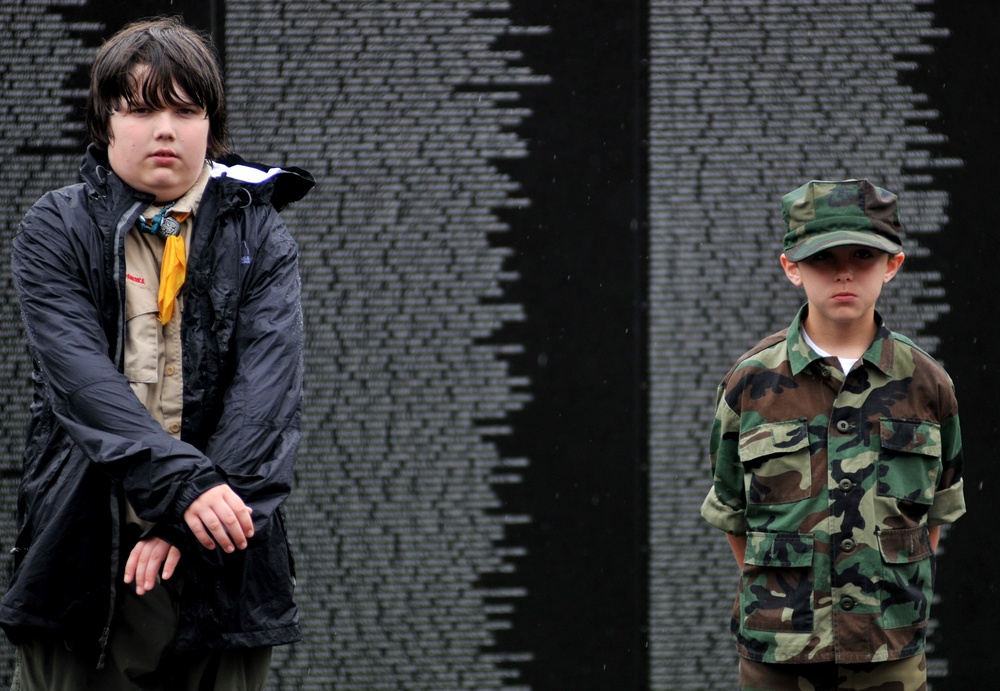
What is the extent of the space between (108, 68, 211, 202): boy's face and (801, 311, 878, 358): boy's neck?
144 centimetres

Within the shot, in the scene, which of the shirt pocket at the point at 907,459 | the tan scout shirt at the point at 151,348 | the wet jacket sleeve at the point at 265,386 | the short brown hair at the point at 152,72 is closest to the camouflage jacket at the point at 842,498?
the shirt pocket at the point at 907,459

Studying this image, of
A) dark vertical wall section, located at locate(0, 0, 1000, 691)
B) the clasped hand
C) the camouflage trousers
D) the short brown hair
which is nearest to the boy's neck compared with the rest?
the camouflage trousers

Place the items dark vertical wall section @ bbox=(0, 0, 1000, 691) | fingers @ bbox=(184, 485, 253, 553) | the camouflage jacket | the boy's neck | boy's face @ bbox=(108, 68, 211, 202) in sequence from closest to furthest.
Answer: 1. fingers @ bbox=(184, 485, 253, 553)
2. boy's face @ bbox=(108, 68, 211, 202)
3. the camouflage jacket
4. the boy's neck
5. dark vertical wall section @ bbox=(0, 0, 1000, 691)

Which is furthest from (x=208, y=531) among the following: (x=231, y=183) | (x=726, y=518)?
(x=726, y=518)

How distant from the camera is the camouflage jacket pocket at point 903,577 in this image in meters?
2.53

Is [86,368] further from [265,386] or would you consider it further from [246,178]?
[246,178]

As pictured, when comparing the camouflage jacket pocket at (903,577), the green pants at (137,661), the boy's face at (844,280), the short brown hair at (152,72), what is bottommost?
the green pants at (137,661)

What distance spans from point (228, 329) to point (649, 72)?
2.41 m

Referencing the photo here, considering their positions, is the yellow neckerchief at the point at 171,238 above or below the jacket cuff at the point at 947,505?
above

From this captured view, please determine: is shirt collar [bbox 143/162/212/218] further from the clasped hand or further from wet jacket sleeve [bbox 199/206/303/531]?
the clasped hand

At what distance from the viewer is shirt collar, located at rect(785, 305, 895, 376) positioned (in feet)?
8.58

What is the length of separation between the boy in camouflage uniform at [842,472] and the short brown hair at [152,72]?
4.44 feet

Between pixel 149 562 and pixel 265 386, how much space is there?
0.40 meters

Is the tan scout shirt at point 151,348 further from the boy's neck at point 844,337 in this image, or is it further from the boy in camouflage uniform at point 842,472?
the boy's neck at point 844,337
